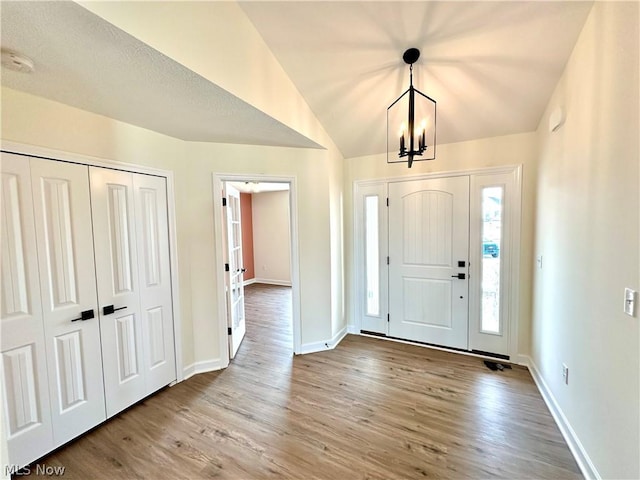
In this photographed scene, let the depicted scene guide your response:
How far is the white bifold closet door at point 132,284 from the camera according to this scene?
7.08 feet

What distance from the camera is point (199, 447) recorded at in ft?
6.28

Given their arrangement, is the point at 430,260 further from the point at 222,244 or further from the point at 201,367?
the point at 201,367

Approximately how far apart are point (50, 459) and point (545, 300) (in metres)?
3.95

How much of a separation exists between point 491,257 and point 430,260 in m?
0.63

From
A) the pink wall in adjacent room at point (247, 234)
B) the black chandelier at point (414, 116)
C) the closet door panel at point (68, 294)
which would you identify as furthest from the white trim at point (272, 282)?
the closet door panel at point (68, 294)

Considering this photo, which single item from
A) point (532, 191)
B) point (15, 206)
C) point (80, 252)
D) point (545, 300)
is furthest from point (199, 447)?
point (532, 191)

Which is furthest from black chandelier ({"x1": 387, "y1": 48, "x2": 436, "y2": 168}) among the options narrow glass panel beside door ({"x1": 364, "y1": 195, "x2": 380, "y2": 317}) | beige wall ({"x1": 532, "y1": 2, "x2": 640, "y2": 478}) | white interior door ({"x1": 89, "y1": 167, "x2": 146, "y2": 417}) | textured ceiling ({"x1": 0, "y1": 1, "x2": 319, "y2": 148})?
white interior door ({"x1": 89, "y1": 167, "x2": 146, "y2": 417})

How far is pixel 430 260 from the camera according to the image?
3338mm

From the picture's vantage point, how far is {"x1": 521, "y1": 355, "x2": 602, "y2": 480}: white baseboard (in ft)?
5.30

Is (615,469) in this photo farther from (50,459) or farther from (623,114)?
(50,459)

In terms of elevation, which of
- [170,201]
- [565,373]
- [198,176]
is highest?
[198,176]

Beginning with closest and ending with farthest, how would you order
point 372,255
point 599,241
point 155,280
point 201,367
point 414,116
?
point 599,241 → point 414,116 → point 155,280 → point 201,367 → point 372,255

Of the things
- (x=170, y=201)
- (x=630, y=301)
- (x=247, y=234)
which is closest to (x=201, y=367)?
(x=170, y=201)

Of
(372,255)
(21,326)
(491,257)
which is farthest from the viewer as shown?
(372,255)
